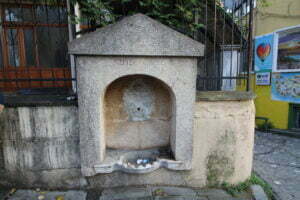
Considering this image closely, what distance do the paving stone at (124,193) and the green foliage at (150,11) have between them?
2681 mm

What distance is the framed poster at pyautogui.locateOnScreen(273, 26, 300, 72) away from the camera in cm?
532

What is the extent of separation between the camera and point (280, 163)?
3.77 m

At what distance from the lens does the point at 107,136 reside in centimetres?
272

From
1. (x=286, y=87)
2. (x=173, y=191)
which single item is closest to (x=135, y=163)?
(x=173, y=191)

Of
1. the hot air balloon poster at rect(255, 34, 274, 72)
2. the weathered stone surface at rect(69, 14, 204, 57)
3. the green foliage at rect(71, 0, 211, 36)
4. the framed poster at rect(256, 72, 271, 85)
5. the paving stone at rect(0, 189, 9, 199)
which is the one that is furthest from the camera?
the framed poster at rect(256, 72, 271, 85)

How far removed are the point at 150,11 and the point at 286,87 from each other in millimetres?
5324

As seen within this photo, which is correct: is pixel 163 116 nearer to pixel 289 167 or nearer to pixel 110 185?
pixel 110 185

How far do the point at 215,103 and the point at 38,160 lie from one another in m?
2.70

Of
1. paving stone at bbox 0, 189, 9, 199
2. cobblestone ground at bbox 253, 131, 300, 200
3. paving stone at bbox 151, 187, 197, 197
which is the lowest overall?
cobblestone ground at bbox 253, 131, 300, 200

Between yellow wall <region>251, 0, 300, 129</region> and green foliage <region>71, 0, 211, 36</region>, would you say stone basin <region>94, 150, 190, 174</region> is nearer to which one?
green foliage <region>71, 0, 211, 36</region>

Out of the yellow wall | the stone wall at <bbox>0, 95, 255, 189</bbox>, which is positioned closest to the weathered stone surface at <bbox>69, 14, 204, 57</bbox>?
the stone wall at <bbox>0, 95, 255, 189</bbox>

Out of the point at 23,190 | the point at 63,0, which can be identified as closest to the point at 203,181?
the point at 23,190

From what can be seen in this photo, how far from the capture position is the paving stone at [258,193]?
2438mm

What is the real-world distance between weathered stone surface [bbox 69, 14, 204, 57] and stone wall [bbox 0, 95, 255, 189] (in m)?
0.82
